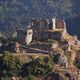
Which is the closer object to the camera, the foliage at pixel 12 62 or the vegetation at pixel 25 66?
the vegetation at pixel 25 66

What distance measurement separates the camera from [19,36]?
146 m

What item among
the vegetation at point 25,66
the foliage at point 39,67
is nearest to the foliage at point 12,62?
the vegetation at point 25,66

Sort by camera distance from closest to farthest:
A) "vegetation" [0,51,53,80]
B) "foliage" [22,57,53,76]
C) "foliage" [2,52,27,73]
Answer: "vegetation" [0,51,53,80]
"foliage" [22,57,53,76]
"foliage" [2,52,27,73]

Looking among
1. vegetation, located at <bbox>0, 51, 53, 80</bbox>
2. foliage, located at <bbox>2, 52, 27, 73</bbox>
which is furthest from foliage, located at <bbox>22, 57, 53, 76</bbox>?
foliage, located at <bbox>2, 52, 27, 73</bbox>

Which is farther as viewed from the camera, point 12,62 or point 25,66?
point 25,66

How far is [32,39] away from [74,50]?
7425mm

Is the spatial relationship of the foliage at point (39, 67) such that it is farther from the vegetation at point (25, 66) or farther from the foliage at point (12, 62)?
the foliage at point (12, 62)

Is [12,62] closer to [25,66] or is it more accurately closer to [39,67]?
[25,66]

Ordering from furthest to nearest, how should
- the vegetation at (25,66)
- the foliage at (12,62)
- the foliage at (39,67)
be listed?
the foliage at (12,62), the foliage at (39,67), the vegetation at (25,66)

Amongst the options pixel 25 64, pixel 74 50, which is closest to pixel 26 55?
pixel 25 64

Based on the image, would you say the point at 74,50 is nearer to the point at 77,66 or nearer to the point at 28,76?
the point at 77,66

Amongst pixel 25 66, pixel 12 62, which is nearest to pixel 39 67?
pixel 25 66

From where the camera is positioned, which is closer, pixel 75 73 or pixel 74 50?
pixel 75 73

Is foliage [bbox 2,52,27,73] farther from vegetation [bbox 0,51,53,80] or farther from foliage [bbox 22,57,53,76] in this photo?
foliage [bbox 22,57,53,76]
